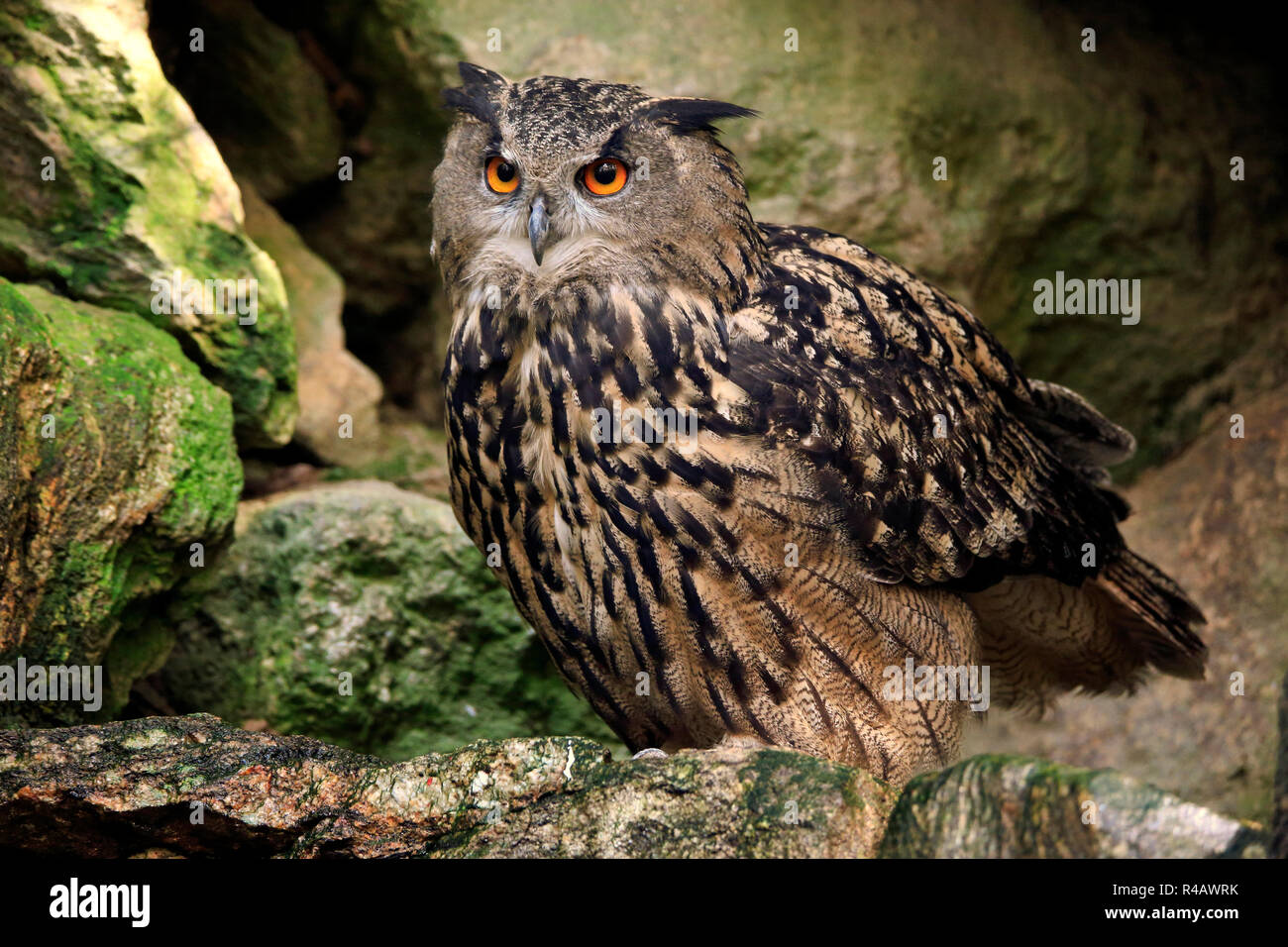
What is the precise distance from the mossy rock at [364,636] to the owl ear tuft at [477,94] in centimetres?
147

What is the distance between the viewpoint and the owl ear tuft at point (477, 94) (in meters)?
2.98

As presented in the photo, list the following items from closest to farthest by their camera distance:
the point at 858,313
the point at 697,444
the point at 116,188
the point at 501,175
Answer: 1. the point at 697,444
2. the point at 501,175
3. the point at 858,313
4. the point at 116,188

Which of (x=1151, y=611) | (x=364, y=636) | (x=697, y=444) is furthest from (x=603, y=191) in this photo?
(x=1151, y=611)

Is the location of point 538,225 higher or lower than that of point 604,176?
lower

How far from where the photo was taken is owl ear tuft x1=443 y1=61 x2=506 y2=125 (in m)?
2.98

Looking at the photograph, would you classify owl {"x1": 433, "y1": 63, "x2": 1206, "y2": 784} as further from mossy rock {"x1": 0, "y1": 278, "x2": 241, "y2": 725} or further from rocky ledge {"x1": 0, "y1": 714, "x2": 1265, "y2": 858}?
mossy rock {"x1": 0, "y1": 278, "x2": 241, "y2": 725}

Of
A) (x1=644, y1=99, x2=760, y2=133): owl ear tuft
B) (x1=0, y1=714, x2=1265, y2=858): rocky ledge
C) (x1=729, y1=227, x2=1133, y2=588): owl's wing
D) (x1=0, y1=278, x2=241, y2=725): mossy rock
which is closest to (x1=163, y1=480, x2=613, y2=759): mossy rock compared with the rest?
(x1=0, y1=278, x2=241, y2=725): mossy rock

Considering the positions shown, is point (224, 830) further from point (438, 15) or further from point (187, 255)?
point (438, 15)

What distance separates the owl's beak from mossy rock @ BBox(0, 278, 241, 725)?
112 cm

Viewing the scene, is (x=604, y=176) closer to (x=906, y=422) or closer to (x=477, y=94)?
(x=477, y=94)

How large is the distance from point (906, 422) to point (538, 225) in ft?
3.17

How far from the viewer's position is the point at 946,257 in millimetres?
4797

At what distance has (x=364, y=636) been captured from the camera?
3982mm
